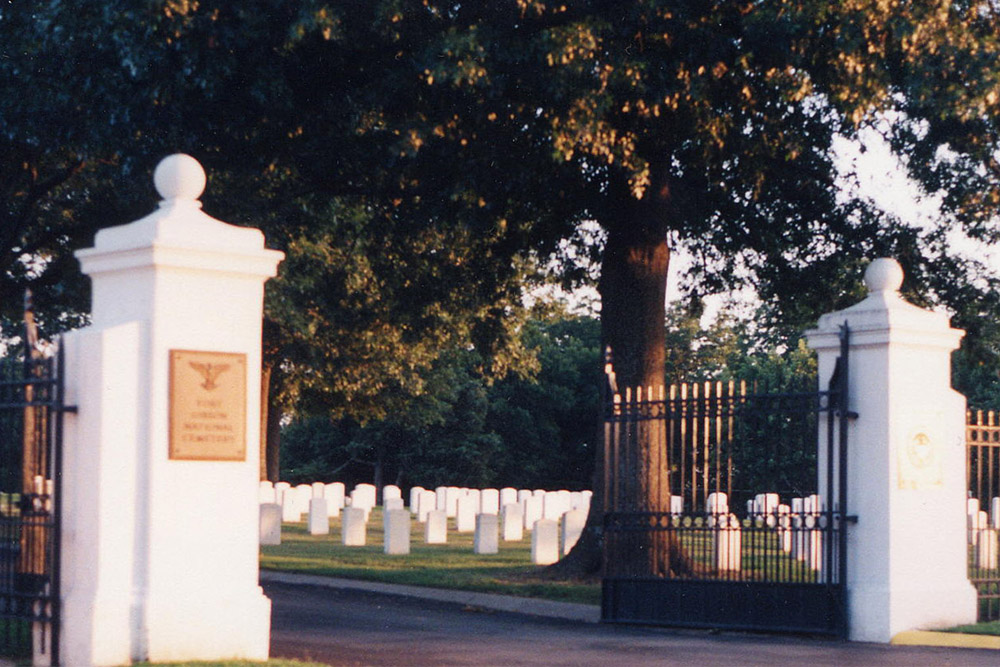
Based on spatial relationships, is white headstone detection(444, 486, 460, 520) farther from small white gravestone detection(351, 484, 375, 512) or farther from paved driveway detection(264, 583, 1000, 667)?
paved driveway detection(264, 583, 1000, 667)

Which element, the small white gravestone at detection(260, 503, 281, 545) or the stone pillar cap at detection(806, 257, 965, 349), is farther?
the small white gravestone at detection(260, 503, 281, 545)

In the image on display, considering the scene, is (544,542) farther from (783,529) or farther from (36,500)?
(36,500)

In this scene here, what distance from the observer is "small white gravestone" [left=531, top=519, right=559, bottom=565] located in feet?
65.5

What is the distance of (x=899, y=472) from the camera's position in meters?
12.3

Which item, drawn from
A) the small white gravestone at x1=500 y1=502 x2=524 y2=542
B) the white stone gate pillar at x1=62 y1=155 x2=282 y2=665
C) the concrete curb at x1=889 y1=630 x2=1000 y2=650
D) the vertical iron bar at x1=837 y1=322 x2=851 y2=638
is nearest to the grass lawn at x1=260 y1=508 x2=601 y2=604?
the small white gravestone at x1=500 y1=502 x2=524 y2=542

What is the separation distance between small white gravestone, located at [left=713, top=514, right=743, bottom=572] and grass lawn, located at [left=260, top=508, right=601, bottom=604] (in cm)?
146

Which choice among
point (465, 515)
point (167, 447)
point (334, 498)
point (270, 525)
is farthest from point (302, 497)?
point (167, 447)

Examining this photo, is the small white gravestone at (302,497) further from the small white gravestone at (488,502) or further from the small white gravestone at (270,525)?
the small white gravestone at (270,525)

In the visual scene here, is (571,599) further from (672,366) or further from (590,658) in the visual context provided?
(672,366)

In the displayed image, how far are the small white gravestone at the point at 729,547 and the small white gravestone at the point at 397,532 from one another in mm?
5893

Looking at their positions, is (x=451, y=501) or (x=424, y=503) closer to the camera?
(x=424, y=503)

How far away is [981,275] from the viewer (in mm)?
19047

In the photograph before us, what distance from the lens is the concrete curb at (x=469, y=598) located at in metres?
14.3

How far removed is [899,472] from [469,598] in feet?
17.3
